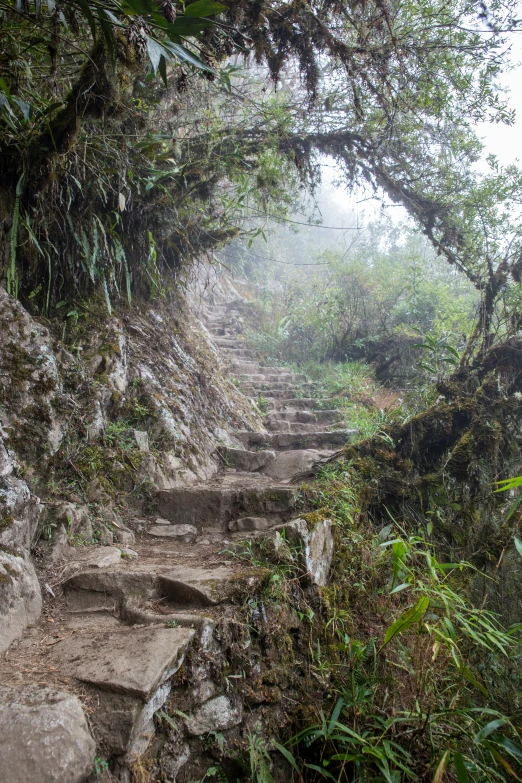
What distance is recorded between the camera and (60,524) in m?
2.53

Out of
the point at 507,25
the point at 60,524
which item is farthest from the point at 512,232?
the point at 60,524

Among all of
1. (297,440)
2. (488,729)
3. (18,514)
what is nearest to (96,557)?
(18,514)

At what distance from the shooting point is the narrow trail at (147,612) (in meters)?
1.54

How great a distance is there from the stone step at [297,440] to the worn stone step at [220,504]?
1.78 metres

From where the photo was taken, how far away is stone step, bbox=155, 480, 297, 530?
3166 mm

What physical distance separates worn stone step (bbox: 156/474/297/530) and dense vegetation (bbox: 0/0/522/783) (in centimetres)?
21

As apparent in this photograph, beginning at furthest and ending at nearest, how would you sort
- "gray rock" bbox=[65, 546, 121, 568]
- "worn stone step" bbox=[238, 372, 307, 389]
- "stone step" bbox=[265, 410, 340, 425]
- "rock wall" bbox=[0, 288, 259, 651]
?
"worn stone step" bbox=[238, 372, 307, 389] < "stone step" bbox=[265, 410, 340, 425] < "gray rock" bbox=[65, 546, 121, 568] < "rock wall" bbox=[0, 288, 259, 651]

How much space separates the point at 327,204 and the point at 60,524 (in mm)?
24908

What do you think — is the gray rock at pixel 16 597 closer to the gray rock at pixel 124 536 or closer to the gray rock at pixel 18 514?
the gray rock at pixel 18 514

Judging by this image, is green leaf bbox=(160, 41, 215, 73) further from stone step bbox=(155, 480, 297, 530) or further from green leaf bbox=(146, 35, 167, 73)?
stone step bbox=(155, 480, 297, 530)

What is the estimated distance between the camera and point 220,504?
3.27m

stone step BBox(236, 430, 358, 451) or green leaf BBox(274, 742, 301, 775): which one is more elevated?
stone step BBox(236, 430, 358, 451)

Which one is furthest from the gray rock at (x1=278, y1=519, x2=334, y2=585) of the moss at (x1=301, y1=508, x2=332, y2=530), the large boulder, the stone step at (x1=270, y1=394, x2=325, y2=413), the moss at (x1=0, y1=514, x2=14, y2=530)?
the stone step at (x1=270, y1=394, x2=325, y2=413)

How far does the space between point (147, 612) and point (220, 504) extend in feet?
4.16
